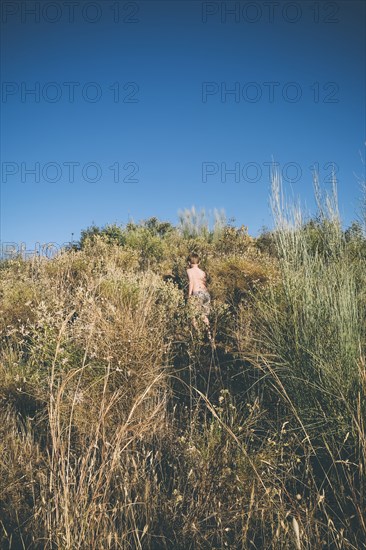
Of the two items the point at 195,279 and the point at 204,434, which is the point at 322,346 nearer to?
the point at 204,434

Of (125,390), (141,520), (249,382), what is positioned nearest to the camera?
(141,520)

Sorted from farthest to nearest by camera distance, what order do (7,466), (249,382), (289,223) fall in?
(249,382) → (289,223) → (7,466)

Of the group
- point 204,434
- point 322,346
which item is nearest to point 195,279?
point 322,346

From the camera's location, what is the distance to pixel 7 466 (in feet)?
8.43

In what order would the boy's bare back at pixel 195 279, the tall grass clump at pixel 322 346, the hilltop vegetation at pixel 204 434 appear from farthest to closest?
the boy's bare back at pixel 195 279
the tall grass clump at pixel 322 346
the hilltop vegetation at pixel 204 434

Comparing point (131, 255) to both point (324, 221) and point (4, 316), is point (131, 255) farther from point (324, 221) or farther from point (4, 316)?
point (324, 221)

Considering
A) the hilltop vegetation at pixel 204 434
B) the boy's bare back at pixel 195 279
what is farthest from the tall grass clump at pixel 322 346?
the boy's bare back at pixel 195 279

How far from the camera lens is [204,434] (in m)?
2.53

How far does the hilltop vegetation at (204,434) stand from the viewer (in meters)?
1.76

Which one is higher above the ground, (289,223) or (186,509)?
(289,223)

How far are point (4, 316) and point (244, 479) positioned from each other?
4836 mm

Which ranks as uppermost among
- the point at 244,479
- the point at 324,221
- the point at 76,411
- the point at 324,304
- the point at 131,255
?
the point at 131,255

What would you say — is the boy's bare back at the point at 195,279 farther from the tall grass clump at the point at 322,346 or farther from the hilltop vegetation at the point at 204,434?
the tall grass clump at the point at 322,346

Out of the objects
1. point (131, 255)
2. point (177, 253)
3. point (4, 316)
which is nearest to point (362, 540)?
point (4, 316)
